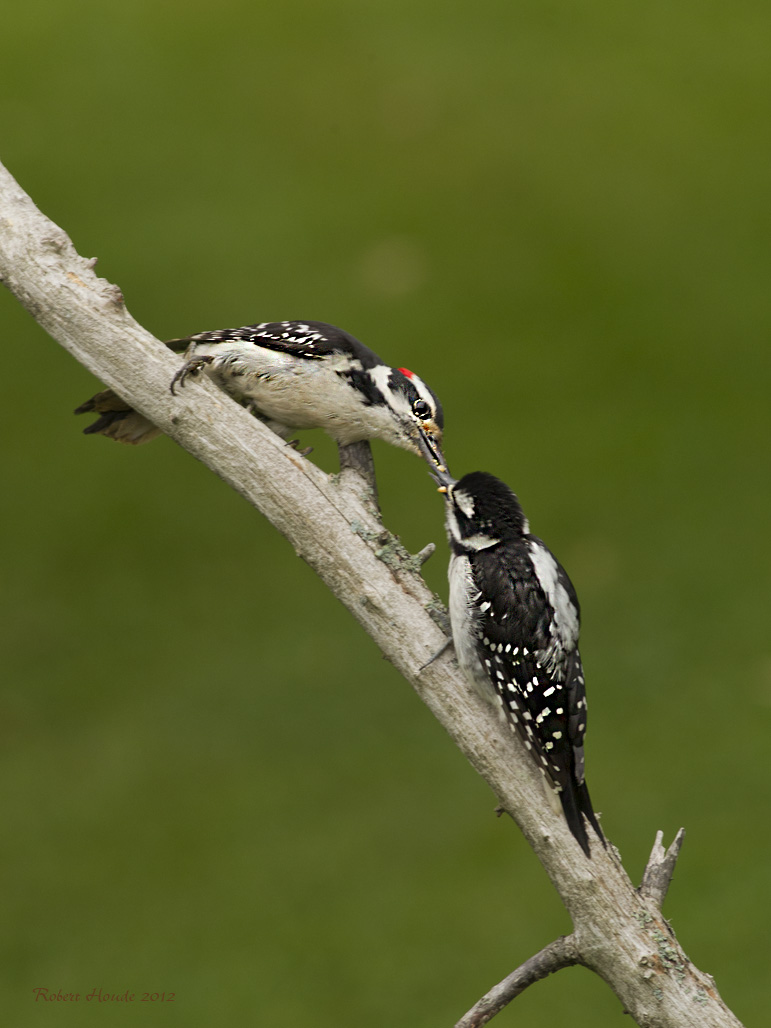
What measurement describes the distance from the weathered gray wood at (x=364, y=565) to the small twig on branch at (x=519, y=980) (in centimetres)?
5

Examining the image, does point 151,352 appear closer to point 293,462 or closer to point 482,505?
point 293,462

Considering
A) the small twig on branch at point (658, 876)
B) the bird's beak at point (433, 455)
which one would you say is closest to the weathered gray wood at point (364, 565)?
the small twig on branch at point (658, 876)

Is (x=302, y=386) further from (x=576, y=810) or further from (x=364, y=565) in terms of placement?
(x=576, y=810)

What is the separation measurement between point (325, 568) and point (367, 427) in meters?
0.33

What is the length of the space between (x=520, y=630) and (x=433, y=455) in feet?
1.38

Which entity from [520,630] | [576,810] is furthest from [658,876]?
[520,630]

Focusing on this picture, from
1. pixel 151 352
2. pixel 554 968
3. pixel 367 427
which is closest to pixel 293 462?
pixel 367 427

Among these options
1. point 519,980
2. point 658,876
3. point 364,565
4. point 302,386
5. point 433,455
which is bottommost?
point 519,980

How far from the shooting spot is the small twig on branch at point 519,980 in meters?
2.04

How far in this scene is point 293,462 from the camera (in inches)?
87.7

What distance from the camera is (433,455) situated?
87.4 inches

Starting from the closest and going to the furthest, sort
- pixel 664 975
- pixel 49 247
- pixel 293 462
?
pixel 664 975 → pixel 293 462 → pixel 49 247

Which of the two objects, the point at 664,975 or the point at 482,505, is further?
the point at 482,505

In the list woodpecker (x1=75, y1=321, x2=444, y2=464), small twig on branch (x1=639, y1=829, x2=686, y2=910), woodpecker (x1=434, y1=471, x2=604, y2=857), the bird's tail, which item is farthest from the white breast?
small twig on branch (x1=639, y1=829, x2=686, y2=910)
